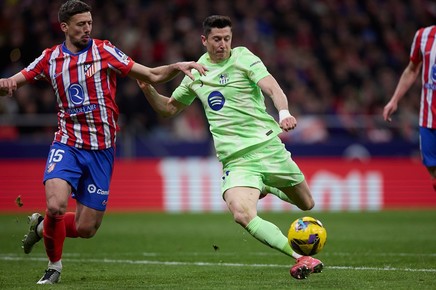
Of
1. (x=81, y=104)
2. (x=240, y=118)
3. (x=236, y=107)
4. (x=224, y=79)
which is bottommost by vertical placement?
(x=240, y=118)

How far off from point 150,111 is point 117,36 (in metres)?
2.26

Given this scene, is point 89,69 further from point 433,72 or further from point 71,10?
point 433,72

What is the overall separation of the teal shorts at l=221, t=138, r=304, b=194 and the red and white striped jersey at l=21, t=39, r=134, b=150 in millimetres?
1316

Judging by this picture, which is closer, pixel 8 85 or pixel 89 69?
pixel 8 85

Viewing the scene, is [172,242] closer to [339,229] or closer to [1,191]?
[339,229]

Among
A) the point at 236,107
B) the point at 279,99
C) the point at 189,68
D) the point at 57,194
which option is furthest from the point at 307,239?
the point at 57,194

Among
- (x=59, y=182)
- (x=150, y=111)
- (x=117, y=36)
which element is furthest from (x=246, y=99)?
(x=117, y=36)

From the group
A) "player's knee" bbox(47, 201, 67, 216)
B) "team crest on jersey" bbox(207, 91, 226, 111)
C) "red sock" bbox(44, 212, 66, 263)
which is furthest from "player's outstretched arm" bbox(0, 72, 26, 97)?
"team crest on jersey" bbox(207, 91, 226, 111)

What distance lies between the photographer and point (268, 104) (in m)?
19.5

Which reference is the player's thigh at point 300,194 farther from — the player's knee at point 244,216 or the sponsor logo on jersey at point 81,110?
Result: the sponsor logo on jersey at point 81,110

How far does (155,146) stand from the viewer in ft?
62.8

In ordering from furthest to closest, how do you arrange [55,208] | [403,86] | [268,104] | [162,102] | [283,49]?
[283,49], [268,104], [403,86], [162,102], [55,208]

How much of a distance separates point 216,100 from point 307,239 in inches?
67.4

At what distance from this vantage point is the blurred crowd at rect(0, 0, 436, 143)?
63.8ft
